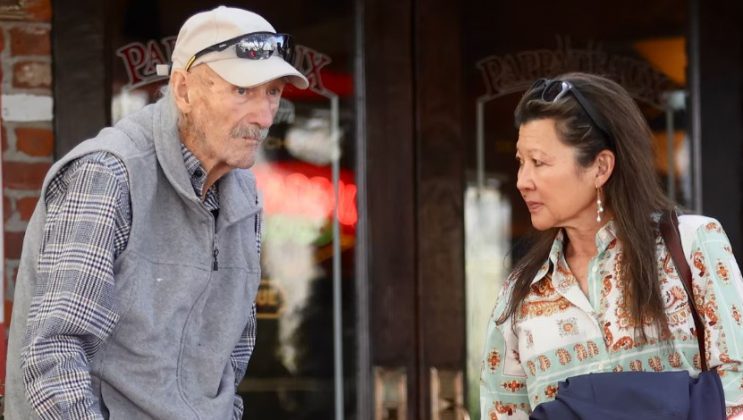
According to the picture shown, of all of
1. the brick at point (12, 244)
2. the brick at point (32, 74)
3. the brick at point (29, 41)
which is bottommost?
the brick at point (12, 244)

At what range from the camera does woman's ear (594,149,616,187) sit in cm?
276

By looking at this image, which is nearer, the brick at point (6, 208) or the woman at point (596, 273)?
the woman at point (596, 273)

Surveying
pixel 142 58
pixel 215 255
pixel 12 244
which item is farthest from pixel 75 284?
pixel 142 58

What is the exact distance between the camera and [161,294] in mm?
2672

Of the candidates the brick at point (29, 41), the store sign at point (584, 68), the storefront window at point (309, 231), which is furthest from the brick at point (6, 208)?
the store sign at point (584, 68)

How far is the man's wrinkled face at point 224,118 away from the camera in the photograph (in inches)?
107

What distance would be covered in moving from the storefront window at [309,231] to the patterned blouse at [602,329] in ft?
6.36

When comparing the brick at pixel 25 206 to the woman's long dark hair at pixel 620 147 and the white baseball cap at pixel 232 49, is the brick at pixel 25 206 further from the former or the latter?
the woman's long dark hair at pixel 620 147

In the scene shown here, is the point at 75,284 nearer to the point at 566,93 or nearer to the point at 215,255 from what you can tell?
the point at 215,255

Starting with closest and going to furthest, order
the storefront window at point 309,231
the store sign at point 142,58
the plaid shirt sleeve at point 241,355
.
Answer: the plaid shirt sleeve at point 241,355
the store sign at point 142,58
the storefront window at point 309,231

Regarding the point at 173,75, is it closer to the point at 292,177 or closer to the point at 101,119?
the point at 101,119

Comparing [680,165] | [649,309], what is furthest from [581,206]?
[680,165]

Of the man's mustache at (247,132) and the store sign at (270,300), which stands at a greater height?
the man's mustache at (247,132)

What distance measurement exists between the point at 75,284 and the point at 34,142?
1890mm
